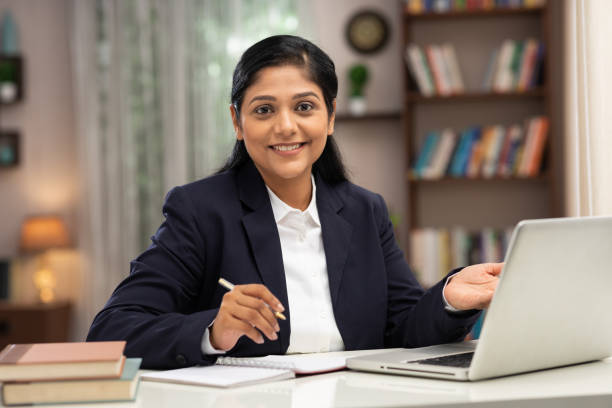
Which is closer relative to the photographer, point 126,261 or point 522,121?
point 522,121

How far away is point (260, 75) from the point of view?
1.65 metres

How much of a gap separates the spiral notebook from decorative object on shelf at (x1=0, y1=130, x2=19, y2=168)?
4004 mm

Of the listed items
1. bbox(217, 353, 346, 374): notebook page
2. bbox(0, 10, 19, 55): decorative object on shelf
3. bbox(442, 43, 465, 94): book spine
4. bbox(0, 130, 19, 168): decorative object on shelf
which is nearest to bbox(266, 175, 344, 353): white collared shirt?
bbox(217, 353, 346, 374): notebook page

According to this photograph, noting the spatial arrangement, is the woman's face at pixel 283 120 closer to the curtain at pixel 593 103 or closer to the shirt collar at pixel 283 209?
the shirt collar at pixel 283 209

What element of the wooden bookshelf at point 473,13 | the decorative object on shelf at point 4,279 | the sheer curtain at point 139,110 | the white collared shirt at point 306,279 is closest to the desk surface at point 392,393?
the white collared shirt at point 306,279

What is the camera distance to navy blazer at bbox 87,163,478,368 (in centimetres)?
149

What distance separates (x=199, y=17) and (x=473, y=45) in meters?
1.68

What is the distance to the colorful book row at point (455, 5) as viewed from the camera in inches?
162

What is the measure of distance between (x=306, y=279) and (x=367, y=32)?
3102 millimetres

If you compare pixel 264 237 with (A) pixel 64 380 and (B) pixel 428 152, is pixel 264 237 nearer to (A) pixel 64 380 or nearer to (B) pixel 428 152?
(A) pixel 64 380

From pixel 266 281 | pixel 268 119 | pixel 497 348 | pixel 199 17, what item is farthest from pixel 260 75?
pixel 199 17

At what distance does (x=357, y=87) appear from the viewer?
14.5 feet

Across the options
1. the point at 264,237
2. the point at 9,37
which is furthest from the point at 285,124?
the point at 9,37

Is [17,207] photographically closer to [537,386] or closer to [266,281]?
[266,281]
